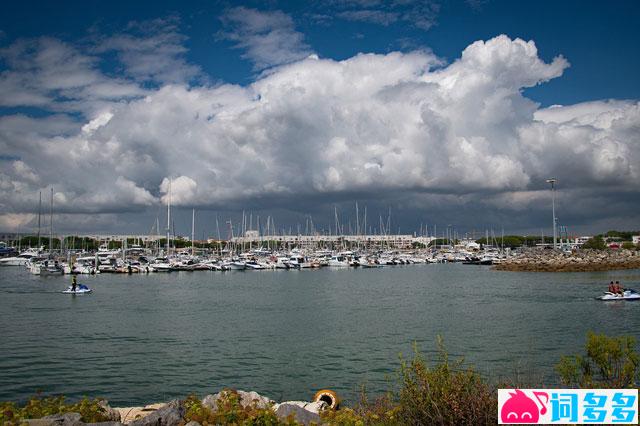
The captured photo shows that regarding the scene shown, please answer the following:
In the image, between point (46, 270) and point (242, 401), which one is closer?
point (242, 401)

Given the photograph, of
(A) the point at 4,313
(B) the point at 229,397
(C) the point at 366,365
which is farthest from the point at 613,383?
(A) the point at 4,313

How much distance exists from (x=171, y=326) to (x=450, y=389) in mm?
30782

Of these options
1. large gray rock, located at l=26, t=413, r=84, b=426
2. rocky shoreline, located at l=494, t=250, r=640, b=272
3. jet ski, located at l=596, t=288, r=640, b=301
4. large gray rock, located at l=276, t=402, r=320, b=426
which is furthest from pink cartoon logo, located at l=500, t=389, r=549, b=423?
rocky shoreline, located at l=494, t=250, r=640, b=272

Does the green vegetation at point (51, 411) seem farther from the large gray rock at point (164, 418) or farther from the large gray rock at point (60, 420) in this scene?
the large gray rock at point (164, 418)

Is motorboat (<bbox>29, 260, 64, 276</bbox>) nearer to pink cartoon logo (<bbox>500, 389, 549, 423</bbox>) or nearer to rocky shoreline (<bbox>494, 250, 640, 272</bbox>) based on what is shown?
rocky shoreline (<bbox>494, 250, 640, 272</bbox>)

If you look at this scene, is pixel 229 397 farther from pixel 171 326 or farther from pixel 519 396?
pixel 171 326

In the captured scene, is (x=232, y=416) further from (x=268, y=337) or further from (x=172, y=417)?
(x=268, y=337)

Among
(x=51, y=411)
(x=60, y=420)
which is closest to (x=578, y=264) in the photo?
(x=51, y=411)

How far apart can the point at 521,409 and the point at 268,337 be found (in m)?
26.2

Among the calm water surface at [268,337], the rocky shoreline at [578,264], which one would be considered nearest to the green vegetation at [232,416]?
the calm water surface at [268,337]

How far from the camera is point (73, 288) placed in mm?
59688

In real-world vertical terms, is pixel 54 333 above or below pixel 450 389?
below

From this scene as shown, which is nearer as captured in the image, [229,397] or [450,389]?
[450,389]

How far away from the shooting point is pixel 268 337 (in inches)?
1272
